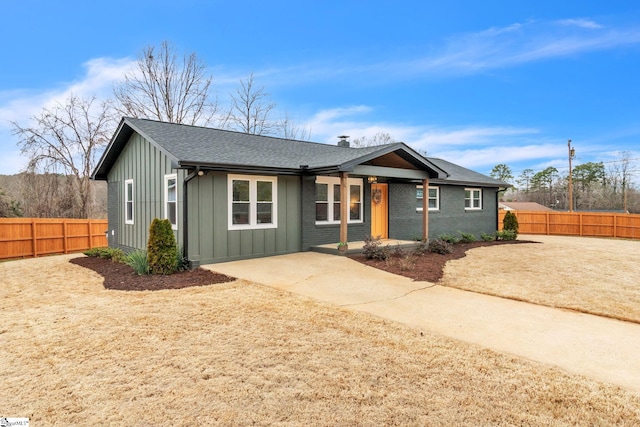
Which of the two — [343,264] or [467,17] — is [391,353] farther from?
[467,17]

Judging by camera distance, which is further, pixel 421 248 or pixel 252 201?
pixel 421 248

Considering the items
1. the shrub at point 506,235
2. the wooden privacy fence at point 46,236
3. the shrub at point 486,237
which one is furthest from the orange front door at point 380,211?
the wooden privacy fence at point 46,236

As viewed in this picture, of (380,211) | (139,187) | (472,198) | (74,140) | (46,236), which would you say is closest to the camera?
(139,187)

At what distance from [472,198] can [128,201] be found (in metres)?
15.1

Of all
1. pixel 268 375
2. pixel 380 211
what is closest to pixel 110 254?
pixel 380 211

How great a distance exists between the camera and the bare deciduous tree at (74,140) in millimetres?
21125

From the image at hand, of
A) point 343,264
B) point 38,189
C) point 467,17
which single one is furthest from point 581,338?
point 38,189

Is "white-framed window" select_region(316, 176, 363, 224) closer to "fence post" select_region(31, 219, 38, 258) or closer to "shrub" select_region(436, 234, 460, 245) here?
"shrub" select_region(436, 234, 460, 245)

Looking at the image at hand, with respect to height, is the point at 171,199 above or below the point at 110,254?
above

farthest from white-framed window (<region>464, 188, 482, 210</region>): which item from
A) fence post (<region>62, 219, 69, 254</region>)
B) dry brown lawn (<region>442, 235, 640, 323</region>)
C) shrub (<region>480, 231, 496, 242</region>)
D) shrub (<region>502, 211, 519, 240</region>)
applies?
fence post (<region>62, 219, 69, 254</region>)

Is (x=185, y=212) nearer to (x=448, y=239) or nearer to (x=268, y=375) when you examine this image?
(x=268, y=375)

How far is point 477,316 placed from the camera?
18.8 ft

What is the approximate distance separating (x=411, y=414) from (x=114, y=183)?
13601 mm

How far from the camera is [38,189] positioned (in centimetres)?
2120
